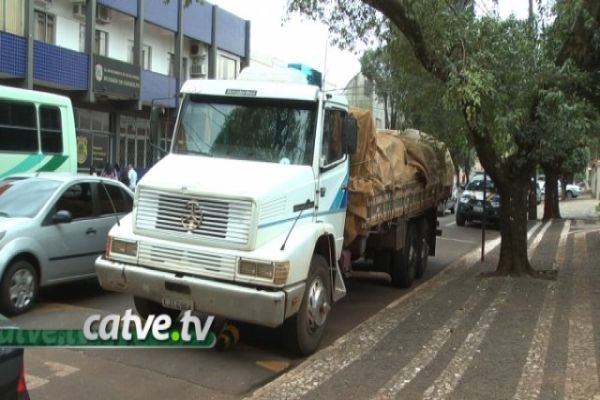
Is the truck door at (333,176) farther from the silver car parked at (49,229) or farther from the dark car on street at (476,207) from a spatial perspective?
the dark car on street at (476,207)

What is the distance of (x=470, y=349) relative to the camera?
6.82m

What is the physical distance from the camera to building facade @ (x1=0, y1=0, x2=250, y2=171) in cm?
2195

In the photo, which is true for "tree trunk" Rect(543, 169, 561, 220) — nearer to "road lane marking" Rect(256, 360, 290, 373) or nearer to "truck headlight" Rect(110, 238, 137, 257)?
"road lane marking" Rect(256, 360, 290, 373)

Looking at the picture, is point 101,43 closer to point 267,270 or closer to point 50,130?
point 50,130

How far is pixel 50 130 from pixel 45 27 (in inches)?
500

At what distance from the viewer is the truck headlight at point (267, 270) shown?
5.73m

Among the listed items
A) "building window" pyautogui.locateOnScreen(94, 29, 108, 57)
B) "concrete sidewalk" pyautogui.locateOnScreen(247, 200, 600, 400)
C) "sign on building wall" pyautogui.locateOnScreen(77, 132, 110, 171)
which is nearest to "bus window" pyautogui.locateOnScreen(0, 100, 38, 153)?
"concrete sidewalk" pyautogui.locateOnScreen(247, 200, 600, 400)

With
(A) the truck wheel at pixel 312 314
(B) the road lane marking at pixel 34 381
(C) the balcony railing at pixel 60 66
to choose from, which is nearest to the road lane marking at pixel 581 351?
(A) the truck wheel at pixel 312 314

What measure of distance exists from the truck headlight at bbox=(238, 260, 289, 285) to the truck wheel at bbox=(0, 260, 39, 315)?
304cm

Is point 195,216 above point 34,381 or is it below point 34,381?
above

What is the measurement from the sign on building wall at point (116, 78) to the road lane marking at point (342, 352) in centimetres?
1809

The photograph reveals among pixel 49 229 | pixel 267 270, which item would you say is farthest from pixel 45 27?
pixel 267 270

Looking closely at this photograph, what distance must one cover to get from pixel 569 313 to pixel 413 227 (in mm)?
3281

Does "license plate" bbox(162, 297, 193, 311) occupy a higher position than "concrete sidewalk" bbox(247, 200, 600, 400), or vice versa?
"license plate" bbox(162, 297, 193, 311)
